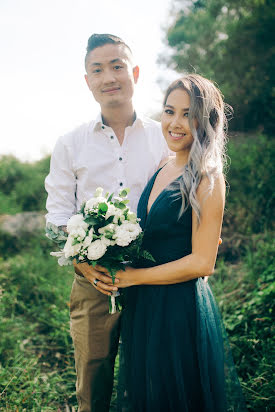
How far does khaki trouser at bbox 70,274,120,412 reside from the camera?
8.61 feet

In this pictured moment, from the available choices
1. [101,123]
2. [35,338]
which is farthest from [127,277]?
[35,338]

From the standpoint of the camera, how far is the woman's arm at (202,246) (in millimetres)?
1878

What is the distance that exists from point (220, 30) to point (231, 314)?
8.29 meters

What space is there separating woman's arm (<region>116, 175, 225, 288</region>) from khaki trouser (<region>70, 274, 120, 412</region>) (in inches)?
30.9

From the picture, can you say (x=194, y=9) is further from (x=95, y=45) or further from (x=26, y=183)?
(x=95, y=45)

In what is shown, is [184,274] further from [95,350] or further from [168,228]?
[95,350]

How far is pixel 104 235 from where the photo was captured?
1847 mm

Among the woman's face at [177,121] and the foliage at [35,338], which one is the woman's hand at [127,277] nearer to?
the woman's face at [177,121]

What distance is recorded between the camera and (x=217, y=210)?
6.16 feet

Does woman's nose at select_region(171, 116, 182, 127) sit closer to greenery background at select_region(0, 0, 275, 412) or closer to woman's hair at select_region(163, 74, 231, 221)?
woman's hair at select_region(163, 74, 231, 221)

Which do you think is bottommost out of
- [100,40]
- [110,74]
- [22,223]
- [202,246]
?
[202,246]

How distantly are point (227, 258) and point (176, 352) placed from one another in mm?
3000

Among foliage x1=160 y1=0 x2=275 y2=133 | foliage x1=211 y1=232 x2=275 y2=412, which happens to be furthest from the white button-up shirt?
foliage x1=160 y1=0 x2=275 y2=133

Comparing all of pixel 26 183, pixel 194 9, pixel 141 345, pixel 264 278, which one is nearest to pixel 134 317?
pixel 141 345
